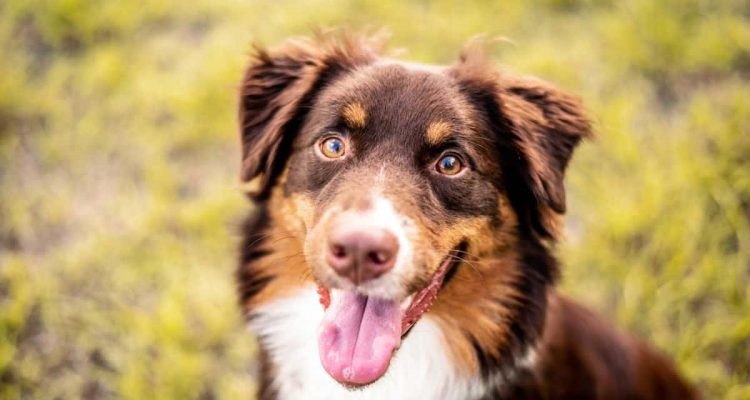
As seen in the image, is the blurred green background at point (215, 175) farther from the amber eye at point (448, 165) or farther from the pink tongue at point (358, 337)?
the pink tongue at point (358, 337)

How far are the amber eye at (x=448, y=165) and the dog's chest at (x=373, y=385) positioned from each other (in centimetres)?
68

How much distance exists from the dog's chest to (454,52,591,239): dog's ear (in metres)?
0.69

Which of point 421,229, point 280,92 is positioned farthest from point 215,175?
point 421,229

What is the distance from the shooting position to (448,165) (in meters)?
2.66

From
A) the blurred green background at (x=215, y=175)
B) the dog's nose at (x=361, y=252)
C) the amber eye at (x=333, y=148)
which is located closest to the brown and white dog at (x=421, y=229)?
the amber eye at (x=333, y=148)

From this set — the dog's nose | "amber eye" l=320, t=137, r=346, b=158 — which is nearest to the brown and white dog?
"amber eye" l=320, t=137, r=346, b=158

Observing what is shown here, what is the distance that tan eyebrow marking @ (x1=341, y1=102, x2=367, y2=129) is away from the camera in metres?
2.64

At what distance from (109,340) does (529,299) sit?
8.56 ft

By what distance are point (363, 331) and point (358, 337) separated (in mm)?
30

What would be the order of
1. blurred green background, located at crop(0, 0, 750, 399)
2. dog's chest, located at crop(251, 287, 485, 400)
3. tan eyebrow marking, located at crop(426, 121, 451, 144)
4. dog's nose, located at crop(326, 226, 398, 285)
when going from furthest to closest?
blurred green background, located at crop(0, 0, 750, 399), dog's chest, located at crop(251, 287, 485, 400), tan eyebrow marking, located at crop(426, 121, 451, 144), dog's nose, located at crop(326, 226, 398, 285)

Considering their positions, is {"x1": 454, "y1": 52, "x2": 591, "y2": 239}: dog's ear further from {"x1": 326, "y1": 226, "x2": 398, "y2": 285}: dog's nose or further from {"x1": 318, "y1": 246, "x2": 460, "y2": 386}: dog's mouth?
{"x1": 326, "y1": 226, "x2": 398, "y2": 285}: dog's nose

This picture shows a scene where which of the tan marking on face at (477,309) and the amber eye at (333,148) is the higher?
the amber eye at (333,148)

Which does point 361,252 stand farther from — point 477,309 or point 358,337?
point 477,309

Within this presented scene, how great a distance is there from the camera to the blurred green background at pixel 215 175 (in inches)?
155
